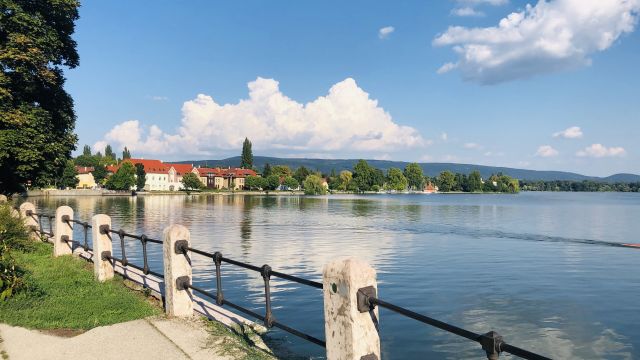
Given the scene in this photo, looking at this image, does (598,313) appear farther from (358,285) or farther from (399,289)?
A: (358,285)

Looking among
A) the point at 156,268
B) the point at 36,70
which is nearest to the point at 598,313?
the point at 156,268

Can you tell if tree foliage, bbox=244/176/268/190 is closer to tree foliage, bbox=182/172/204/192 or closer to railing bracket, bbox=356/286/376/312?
tree foliage, bbox=182/172/204/192

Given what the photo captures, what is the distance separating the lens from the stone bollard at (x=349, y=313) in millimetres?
5223

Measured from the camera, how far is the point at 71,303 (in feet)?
32.2

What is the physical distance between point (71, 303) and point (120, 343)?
10.1 feet

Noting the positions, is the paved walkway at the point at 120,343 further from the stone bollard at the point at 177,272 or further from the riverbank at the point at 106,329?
the stone bollard at the point at 177,272

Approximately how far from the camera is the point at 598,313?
53.7 ft

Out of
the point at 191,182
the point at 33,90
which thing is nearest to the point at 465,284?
the point at 33,90

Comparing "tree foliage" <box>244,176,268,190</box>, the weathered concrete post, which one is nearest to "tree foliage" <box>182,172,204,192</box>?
"tree foliage" <box>244,176,268,190</box>

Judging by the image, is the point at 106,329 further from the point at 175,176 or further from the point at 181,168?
the point at 181,168

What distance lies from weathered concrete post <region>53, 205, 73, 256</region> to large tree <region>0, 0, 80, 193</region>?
24.6ft

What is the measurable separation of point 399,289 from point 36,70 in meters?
21.3

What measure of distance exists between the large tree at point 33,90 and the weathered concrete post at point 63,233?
296 inches

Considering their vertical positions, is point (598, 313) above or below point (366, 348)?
below
